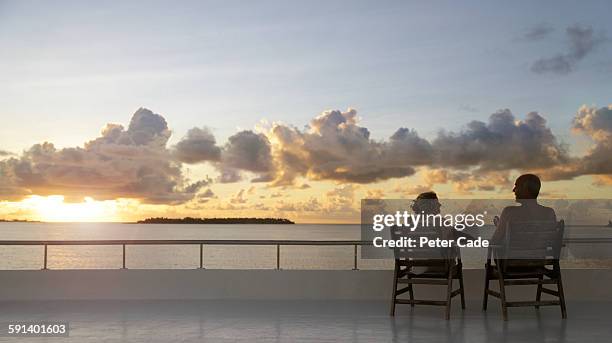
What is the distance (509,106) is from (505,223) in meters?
8.71

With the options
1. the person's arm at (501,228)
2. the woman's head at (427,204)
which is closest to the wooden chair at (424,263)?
the woman's head at (427,204)

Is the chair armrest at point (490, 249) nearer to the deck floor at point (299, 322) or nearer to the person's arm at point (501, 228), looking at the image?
the person's arm at point (501, 228)

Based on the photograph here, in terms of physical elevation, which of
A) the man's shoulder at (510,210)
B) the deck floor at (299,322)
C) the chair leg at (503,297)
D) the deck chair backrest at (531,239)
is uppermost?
the man's shoulder at (510,210)

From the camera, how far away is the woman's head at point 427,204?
21.3 ft

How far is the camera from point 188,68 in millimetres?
15172

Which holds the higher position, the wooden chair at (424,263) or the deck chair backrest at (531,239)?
the deck chair backrest at (531,239)

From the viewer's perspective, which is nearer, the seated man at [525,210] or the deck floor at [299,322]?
the deck floor at [299,322]

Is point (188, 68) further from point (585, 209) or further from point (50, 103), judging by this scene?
point (585, 209)

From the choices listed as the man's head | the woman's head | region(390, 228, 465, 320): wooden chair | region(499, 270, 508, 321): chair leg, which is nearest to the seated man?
the man's head

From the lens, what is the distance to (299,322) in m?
5.86

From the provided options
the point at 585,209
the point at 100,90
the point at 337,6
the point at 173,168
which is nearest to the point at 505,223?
the point at 585,209

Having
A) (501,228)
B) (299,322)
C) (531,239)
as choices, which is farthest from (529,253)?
(299,322)

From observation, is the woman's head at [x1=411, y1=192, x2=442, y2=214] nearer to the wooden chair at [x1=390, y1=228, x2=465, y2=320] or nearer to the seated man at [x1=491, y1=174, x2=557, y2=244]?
the wooden chair at [x1=390, y1=228, x2=465, y2=320]

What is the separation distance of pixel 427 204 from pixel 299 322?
156 centimetres
